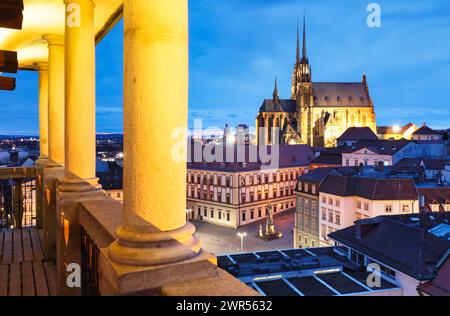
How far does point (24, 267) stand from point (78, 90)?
11.6 feet

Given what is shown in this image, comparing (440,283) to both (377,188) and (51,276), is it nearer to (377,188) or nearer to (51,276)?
(377,188)

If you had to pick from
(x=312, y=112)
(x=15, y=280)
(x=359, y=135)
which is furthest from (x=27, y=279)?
(x=312, y=112)

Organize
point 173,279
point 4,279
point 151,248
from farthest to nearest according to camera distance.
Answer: point 4,279, point 151,248, point 173,279

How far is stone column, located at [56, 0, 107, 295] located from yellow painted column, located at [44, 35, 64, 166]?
9.26 ft

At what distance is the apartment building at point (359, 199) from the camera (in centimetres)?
3219

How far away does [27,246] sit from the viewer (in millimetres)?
8703

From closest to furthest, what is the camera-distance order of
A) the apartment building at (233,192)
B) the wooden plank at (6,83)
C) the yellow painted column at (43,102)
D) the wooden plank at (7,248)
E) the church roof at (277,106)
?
the wooden plank at (6,83), the wooden plank at (7,248), the yellow painted column at (43,102), the apartment building at (233,192), the church roof at (277,106)

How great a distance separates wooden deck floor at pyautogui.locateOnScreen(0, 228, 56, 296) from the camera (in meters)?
6.32

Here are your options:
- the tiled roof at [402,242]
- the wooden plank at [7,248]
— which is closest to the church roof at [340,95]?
the tiled roof at [402,242]

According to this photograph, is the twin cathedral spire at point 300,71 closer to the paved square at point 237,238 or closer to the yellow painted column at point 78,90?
the paved square at point 237,238

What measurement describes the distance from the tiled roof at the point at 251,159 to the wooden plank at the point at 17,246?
40783 millimetres

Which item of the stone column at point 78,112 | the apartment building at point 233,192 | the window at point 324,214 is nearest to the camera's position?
the stone column at point 78,112

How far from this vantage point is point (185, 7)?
10.4 feet

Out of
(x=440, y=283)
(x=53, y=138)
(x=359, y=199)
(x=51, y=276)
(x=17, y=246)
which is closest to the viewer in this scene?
(x=51, y=276)
